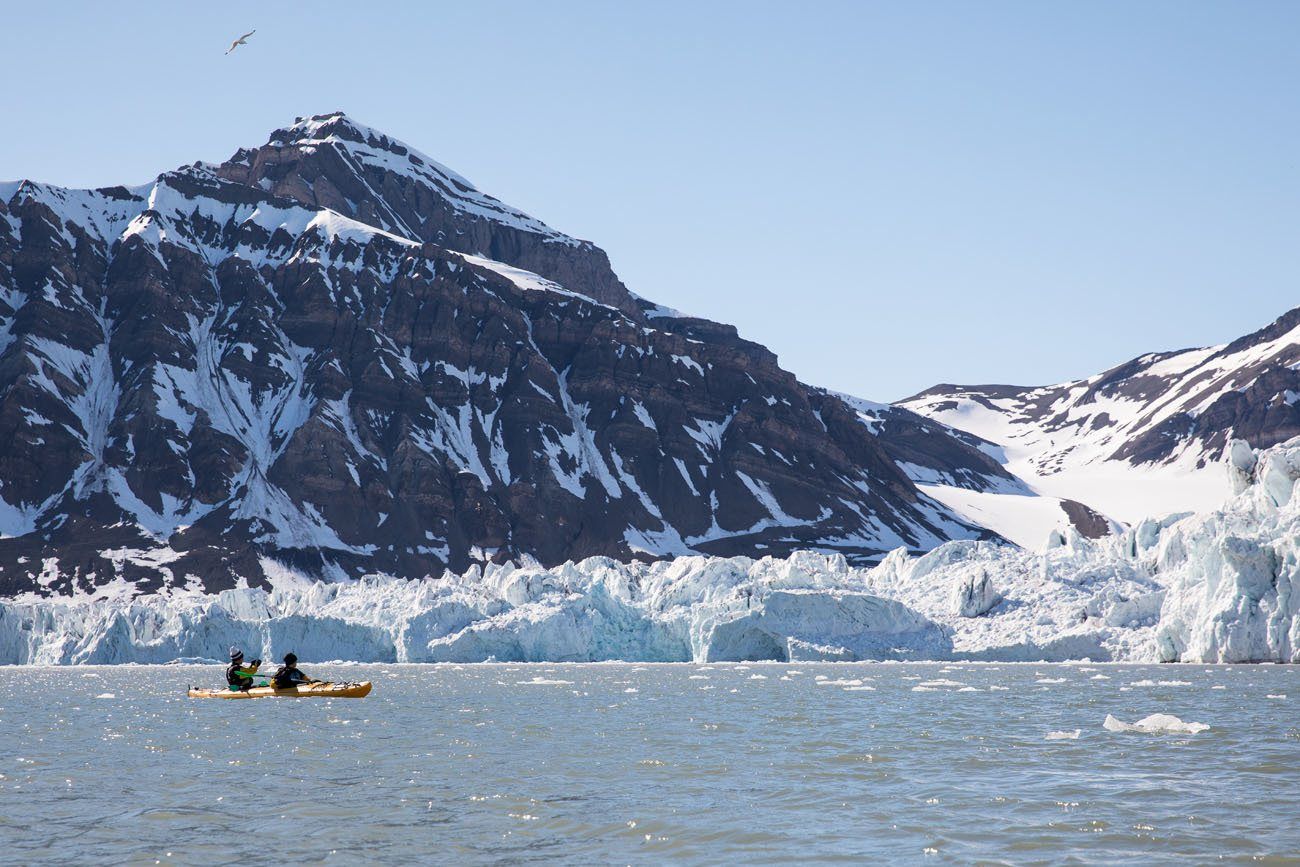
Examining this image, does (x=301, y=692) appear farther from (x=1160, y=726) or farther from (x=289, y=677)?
(x=1160, y=726)

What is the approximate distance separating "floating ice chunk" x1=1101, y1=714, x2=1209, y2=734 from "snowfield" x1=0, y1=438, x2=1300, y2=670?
34579 mm

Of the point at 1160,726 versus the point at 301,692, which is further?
the point at 301,692

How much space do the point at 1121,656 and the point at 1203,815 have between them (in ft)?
202

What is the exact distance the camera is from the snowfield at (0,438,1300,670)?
2943 inches

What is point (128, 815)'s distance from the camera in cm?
2712

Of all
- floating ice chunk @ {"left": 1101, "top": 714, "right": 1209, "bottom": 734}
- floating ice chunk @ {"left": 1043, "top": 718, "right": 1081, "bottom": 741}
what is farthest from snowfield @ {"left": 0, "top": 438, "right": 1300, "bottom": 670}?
floating ice chunk @ {"left": 1043, "top": 718, "right": 1081, "bottom": 741}

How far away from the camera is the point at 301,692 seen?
2474 inches

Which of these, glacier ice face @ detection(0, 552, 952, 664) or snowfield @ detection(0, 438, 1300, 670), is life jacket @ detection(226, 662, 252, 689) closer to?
glacier ice face @ detection(0, 552, 952, 664)

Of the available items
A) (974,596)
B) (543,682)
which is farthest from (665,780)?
(974,596)

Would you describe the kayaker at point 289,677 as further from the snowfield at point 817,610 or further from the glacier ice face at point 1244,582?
the glacier ice face at point 1244,582

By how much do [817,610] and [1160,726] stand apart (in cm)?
5589

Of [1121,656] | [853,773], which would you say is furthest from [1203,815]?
[1121,656]

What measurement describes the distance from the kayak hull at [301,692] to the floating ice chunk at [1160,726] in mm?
33594

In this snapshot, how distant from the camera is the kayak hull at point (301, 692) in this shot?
2426 inches
